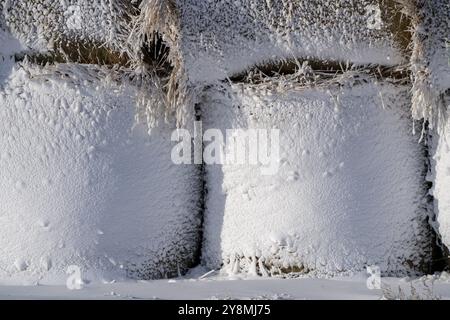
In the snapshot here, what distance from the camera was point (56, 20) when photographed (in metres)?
1.39

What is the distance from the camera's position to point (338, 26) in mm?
1400

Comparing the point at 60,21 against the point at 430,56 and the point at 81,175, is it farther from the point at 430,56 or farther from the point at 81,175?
the point at 430,56

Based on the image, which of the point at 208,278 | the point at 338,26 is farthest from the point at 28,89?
the point at 338,26

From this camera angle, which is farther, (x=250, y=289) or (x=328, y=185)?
(x=328, y=185)

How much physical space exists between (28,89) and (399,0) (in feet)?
2.43

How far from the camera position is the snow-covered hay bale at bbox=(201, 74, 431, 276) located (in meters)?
1.39

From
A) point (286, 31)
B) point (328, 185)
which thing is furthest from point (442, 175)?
point (286, 31)

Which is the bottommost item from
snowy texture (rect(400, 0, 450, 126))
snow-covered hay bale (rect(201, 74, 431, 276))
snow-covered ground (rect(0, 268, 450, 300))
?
snow-covered ground (rect(0, 268, 450, 300))

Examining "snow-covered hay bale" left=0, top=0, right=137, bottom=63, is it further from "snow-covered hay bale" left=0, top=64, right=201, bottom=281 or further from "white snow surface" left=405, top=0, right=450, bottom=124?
"white snow surface" left=405, top=0, right=450, bottom=124

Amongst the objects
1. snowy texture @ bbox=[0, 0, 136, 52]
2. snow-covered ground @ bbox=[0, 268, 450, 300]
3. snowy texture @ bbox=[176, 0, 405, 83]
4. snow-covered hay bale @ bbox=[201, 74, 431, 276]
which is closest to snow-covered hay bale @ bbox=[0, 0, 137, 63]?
snowy texture @ bbox=[0, 0, 136, 52]

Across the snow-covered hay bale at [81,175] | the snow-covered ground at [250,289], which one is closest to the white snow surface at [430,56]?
the snow-covered ground at [250,289]

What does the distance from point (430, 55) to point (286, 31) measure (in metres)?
Result: 0.29

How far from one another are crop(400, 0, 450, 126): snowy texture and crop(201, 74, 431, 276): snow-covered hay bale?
66 millimetres
